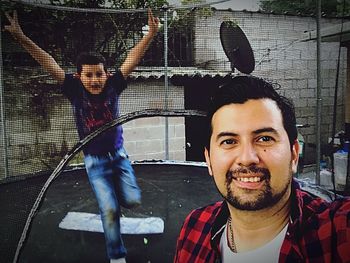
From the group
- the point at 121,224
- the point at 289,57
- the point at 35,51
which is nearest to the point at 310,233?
the point at 289,57

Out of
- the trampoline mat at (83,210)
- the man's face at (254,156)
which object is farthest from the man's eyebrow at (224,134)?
the trampoline mat at (83,210)

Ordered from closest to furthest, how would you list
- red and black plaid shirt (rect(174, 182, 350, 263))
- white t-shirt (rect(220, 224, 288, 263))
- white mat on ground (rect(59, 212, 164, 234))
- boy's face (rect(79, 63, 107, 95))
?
red and black plaid shirt (rect(174, 182, 350, 263))
white t-shirt (rect(220, 224, 288, 263))
boy's face (rect(79, 63, 107, 95))
white mat on ground (rect(59, 212, 164, 234))

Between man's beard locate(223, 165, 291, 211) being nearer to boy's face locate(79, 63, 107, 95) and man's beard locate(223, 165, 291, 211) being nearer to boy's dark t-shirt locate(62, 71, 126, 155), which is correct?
boy's dark t-shirt locate(62, 71, 126, 155)

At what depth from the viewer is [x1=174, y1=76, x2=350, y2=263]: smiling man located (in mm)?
1121

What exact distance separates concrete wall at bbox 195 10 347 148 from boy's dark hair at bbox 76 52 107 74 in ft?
1.44

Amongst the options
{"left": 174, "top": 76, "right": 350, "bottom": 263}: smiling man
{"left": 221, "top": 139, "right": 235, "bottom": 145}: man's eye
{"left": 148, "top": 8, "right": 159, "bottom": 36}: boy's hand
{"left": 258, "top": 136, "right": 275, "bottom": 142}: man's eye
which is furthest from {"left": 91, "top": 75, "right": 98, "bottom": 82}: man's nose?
{"left": 258, "top": 136, "right": 275, "bottom": 142}: man's eye

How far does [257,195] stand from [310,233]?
198 millimetres

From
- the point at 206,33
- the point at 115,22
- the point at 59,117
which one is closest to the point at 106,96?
the point at 59,117

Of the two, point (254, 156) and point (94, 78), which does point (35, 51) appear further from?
point (254, 156)

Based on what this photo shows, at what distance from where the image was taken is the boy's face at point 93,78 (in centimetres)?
153

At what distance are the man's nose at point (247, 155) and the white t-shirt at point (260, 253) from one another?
261mm

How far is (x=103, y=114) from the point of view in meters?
1.56

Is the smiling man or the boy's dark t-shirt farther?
the boy's dark t-shirt

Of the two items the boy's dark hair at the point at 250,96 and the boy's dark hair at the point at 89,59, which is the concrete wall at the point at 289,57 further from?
the boy's dark hair at the point at 89,59
